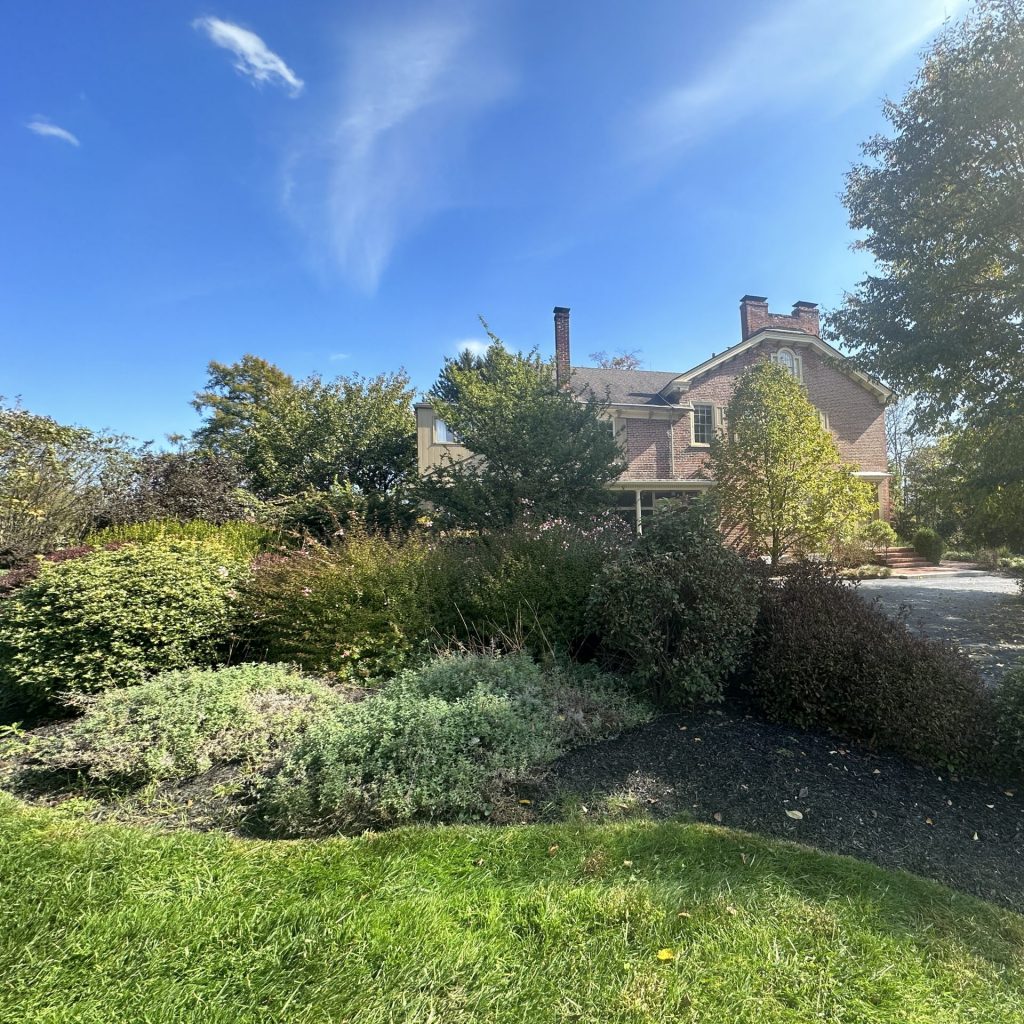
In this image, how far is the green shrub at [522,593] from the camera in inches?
191

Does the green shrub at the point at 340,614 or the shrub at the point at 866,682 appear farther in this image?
the green shrub at the point at 340,614

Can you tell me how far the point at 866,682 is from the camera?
348 cm

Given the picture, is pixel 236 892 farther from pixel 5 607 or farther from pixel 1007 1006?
pixel 5 607

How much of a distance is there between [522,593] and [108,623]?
3.62 metres

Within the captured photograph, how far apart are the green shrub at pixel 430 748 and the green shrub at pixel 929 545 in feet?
65.7

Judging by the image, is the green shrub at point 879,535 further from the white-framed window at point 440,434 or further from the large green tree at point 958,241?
the white-framed window at point 440,434

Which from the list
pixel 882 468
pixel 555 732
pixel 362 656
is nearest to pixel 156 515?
pixel 362 656

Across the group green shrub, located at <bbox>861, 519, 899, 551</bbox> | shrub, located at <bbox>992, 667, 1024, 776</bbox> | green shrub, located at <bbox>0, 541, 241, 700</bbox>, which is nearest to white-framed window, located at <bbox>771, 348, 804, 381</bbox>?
green shrub, located at <bbox>861, 519, 899, 551</bbox>

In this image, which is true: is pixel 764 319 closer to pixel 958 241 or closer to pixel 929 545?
pixel 929 545

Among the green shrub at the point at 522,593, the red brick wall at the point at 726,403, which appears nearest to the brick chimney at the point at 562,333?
the red brick wall at the point at 726,403

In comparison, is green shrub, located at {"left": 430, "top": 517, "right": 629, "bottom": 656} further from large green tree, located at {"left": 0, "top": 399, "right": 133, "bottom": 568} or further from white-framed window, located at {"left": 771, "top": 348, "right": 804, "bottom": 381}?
white-framed window, located at {"left": 771, "top": 348, "right": 804, "bottom": 381}

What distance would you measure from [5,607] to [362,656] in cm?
331

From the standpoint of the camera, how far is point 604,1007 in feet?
5.26

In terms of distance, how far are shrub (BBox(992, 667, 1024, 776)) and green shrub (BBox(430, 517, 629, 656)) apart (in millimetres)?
2769
